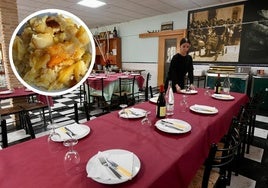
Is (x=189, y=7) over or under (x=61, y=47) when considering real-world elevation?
over

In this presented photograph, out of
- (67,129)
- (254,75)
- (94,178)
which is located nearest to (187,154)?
(94,178)

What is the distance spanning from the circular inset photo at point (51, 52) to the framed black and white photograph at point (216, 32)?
15.9ft

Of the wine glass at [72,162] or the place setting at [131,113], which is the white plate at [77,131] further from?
the place setting at [131,113]

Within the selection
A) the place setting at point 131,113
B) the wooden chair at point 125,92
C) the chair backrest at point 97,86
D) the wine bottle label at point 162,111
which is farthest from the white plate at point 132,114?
the wooden chair at point 125,92

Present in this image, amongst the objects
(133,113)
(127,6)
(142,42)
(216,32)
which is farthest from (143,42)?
(133,113)

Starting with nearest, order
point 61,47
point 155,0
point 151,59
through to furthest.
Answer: point 61,47
point 155,0
point 151,59

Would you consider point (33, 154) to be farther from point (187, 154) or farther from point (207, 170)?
point (207, 170)

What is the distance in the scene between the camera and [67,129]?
121cm

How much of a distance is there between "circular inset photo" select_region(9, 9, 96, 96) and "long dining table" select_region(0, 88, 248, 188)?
0.36 meters

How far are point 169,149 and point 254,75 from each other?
14.2 ft

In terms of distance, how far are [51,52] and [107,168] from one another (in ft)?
2.01

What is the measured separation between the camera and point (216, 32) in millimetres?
4883

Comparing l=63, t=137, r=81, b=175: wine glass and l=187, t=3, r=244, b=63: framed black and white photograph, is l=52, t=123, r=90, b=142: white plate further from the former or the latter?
l=187, t=3, r=244, b=63: framed black and white photograph

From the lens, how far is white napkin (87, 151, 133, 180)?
740 mm
